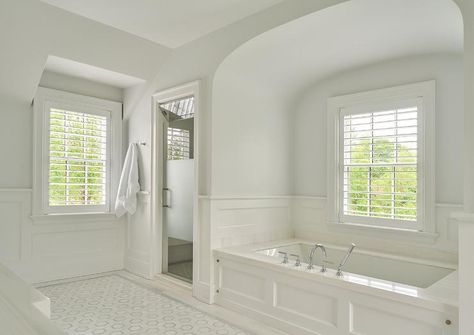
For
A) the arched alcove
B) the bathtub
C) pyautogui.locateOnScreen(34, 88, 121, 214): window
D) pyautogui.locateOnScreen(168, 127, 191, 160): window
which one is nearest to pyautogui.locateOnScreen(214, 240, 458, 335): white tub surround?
the bathtub

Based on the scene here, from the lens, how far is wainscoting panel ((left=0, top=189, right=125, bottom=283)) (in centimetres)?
380

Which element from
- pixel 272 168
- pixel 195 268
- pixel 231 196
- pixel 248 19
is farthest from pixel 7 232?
pixel 248 19

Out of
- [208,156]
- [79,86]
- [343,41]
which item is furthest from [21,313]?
[79,86]

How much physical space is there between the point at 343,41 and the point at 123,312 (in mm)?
3123

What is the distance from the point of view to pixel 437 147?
3.26 meters

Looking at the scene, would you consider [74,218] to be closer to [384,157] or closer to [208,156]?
[208,156]

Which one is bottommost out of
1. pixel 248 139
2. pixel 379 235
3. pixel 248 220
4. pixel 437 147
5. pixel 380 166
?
pixel 379 235

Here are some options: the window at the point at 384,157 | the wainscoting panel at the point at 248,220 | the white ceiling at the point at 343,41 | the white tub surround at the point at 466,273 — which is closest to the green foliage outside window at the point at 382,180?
the window at the point at 384,157

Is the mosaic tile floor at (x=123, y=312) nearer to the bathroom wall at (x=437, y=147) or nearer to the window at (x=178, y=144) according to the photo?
the window at (x=178, y=144)

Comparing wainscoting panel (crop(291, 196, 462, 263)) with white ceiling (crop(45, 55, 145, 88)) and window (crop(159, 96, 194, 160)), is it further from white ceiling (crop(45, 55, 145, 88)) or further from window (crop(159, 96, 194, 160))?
white ceiling (crop(45, 55, 145, 88))

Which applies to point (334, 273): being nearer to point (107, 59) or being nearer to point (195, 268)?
point (195, 268)

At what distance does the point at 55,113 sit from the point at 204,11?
2241mm

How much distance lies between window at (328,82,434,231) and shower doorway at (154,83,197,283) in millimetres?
1617

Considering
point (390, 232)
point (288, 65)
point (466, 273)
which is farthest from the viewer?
point (288, 65)
